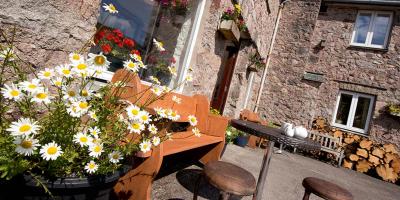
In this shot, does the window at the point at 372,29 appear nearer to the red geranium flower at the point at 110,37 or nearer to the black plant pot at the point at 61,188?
the red geranium flower at the point at 110,37

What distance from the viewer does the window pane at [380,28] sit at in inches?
327

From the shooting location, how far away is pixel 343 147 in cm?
801

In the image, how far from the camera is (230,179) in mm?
1607

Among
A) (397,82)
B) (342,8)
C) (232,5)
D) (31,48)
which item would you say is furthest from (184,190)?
(342,8)

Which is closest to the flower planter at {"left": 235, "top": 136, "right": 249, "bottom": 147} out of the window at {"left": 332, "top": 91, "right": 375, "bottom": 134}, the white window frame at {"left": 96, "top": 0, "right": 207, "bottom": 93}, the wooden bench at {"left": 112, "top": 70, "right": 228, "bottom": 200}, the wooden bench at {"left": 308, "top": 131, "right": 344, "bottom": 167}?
the wooden bench at {"left": 308, "top": 131, "right": 344, "bottom": 167}

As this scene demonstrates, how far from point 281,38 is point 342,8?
7.67 feet

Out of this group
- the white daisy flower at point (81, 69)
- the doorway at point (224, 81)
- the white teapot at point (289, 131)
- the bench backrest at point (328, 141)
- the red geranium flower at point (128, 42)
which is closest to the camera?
the white daisy flower at point (81, 69)

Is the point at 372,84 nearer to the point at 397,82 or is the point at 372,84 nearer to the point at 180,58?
the point at 397,82

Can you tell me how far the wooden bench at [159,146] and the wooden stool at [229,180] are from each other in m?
0.39

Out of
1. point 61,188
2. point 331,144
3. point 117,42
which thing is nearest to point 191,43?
point 117,42

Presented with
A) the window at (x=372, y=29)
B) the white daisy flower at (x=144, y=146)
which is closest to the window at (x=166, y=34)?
the white daisy flower at (x=144, y=146)

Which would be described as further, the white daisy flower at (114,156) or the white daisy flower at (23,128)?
the white daisy flower at (114,156)

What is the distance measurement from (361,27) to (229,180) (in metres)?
9.30

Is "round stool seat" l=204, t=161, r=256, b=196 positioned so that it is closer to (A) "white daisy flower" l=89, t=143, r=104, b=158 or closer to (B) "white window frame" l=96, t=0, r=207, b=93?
(A) "white daisy flower" l=89, t=143, r=104, b=158
